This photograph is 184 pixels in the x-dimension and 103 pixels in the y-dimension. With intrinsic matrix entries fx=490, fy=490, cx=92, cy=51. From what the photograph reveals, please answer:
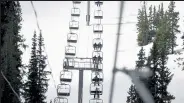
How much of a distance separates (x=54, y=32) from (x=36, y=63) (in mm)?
50542

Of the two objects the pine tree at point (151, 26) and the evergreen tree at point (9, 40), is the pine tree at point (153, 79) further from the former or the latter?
the pine tree at point (151, 26)

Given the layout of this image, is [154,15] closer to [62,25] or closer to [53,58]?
[53,58]

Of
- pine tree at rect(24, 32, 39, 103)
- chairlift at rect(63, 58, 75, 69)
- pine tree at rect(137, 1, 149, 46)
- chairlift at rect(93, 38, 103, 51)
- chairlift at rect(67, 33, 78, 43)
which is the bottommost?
pine tree at rect(24, 32, 39, 103)

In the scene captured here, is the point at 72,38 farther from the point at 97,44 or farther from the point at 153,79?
the point at 153,79

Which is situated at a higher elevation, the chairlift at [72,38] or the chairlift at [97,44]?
the chairlift at [72,38]

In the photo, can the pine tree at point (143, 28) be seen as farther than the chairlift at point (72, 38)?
Yes

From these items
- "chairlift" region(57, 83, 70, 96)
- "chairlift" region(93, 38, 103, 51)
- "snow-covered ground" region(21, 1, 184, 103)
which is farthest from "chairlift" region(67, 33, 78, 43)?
"snow-covered ground" region(21, 1, 184, 103)

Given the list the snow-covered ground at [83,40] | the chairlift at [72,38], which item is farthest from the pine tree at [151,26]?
the chairlift at [72,38]

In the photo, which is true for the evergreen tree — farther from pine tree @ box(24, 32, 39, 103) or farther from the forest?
pine tree @ box(24, 32, 39, 103)

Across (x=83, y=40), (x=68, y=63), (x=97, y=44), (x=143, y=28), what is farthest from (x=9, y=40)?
(x=83, y=40)

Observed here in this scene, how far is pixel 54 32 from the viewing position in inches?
3260

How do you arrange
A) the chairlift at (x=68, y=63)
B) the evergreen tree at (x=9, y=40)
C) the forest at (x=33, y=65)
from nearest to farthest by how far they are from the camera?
the evergreen tree at (x=9, y=40)
the forest at (x=33, y=65)
the chairlift at (x=68, y=63)

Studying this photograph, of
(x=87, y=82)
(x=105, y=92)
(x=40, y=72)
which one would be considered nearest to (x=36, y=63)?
(x=40, y=72)

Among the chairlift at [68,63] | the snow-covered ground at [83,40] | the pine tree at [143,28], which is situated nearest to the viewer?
the chairlift at [68,63]
